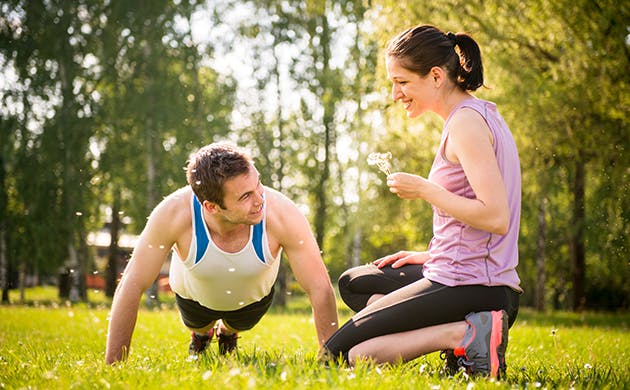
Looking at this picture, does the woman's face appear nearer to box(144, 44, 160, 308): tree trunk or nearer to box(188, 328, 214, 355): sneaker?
box(188, 328, 214, 355): sneaker

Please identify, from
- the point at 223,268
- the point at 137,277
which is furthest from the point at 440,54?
the point at 137,277

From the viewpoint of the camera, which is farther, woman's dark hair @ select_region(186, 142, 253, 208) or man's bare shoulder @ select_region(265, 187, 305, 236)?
man's bare shoulder @ select_region(265, 187, 305, 236)

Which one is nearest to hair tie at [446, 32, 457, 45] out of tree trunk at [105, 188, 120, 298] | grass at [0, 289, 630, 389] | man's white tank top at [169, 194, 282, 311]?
man's white tank top at [169, 194, 282, 311]

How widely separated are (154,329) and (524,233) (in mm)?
18669

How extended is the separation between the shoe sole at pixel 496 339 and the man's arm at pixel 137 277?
2.30 meters

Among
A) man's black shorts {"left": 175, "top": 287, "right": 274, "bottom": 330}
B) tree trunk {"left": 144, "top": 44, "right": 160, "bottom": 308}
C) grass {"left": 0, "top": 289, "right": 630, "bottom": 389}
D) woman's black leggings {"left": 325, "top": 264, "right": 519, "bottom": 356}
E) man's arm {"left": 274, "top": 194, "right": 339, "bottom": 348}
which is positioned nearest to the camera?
grass {"left": 0, "top": 289, "right": 630, "bottom": 389}

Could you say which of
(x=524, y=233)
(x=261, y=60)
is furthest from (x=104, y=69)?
(x=524, y=233)

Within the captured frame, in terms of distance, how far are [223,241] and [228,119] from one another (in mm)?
16700

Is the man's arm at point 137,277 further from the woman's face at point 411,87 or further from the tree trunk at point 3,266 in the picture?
the tree trunk at point 3,266

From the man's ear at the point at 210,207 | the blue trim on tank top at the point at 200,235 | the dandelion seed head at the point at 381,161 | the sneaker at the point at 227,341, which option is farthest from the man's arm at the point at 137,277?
the dandelion seed head at the point at 381,161

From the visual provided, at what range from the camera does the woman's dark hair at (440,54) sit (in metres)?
3.91

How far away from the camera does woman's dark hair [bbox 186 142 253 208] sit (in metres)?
4.35

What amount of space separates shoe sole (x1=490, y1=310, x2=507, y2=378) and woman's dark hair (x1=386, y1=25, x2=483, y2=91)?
4.71 feet

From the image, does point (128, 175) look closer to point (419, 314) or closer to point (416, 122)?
point (416, 122)
